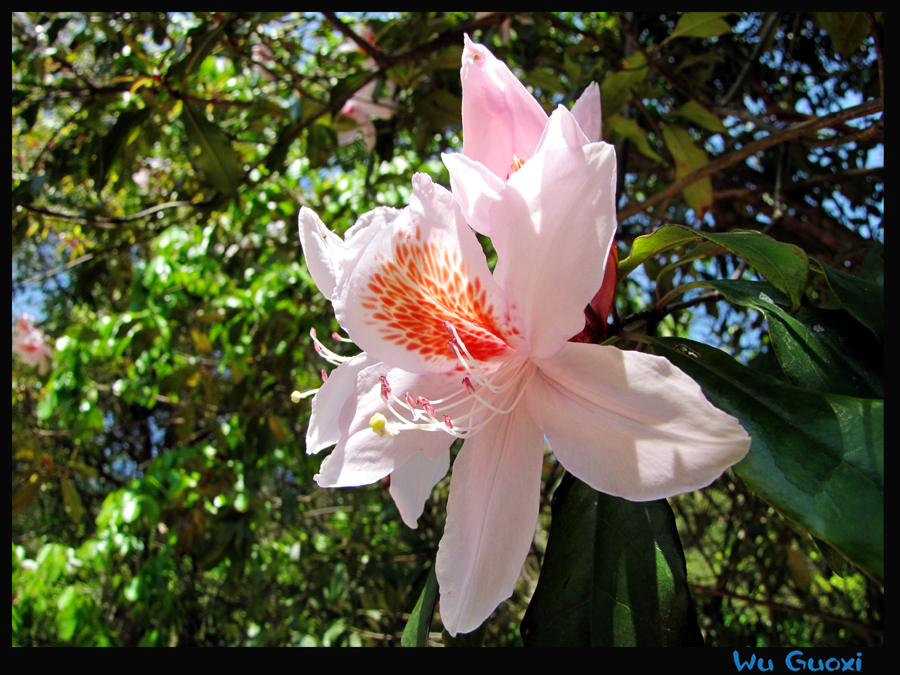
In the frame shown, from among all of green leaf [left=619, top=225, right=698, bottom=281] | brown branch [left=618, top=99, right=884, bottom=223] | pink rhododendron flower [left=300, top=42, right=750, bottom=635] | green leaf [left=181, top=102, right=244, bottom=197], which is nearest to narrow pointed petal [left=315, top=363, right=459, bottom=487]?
pink rhododendron flower [left=300, top=42, right=750, bottom=635]

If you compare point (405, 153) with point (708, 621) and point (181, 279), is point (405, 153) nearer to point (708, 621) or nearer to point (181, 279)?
point (181, 279)

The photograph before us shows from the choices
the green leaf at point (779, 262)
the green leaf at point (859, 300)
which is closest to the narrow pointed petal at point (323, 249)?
the green leaf at point (779, 262)

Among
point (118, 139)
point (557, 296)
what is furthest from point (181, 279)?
point (557, 296)

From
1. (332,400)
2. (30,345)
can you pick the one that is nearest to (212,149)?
(332,400)

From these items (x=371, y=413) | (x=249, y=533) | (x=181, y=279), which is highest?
(x=181, y=279)

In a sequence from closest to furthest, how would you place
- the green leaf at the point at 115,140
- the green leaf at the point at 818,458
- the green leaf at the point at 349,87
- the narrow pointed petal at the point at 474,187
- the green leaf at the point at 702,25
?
1. the green leaf at the point at 818,458
2. the narrow pointed petal at the point at 474,187
3. the green leaf at the point at 702,25
4. the green leaf at the point at 115,140
5. the green leaf at the point at 349,87

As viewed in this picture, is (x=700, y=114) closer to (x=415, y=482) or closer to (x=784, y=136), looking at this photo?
(x=784, y=136)

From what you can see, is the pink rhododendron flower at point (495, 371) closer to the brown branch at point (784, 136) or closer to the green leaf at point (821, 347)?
the green leaf at point (821, 347)

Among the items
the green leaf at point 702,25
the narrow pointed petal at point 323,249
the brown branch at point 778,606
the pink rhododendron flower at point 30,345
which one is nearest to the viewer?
the narrow pointed petal at point 323,249
